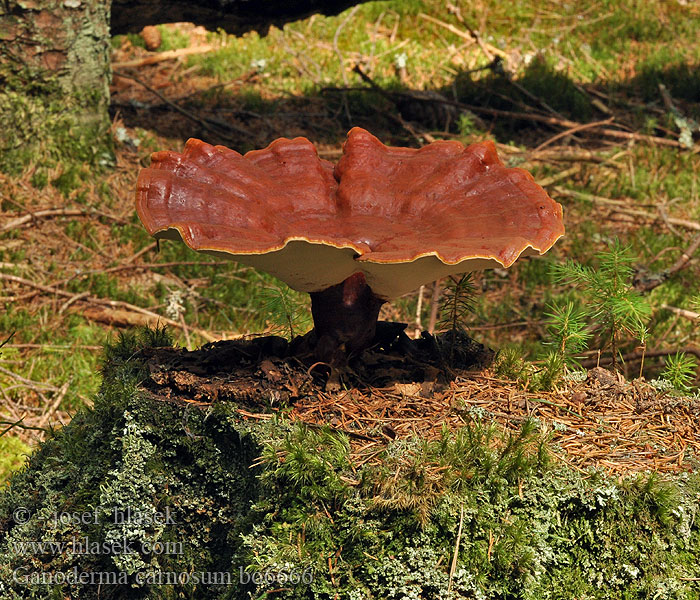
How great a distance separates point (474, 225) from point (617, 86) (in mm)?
7004

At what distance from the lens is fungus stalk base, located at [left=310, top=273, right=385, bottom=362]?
9.09ft

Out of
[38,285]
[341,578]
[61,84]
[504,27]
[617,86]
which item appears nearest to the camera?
[341,578]

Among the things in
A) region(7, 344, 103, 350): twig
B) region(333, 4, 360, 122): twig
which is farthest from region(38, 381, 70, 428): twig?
region(333, 4, 360, 122): twig

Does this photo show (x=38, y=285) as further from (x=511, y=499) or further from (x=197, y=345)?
(x=511, y=499)

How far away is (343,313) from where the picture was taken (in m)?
2.78

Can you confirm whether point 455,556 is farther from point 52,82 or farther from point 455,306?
point 52,82

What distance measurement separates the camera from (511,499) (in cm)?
234

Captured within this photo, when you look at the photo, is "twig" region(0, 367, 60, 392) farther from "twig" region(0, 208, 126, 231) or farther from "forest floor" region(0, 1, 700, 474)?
"twig" region(0, 208, 126, 231)

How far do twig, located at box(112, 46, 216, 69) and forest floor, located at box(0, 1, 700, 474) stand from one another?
0.03 metres

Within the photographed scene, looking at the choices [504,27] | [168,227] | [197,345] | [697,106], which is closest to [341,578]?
[168,227]

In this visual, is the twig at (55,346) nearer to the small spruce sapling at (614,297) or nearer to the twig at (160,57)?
the small spruce sapling at (614,297)

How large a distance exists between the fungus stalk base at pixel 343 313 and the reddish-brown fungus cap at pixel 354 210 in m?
0.07

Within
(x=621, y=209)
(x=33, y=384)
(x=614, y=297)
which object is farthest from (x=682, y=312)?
(x=33, y=384)

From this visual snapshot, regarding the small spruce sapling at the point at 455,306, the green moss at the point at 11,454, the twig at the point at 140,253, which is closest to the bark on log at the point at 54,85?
the twig at the point at 140,253
